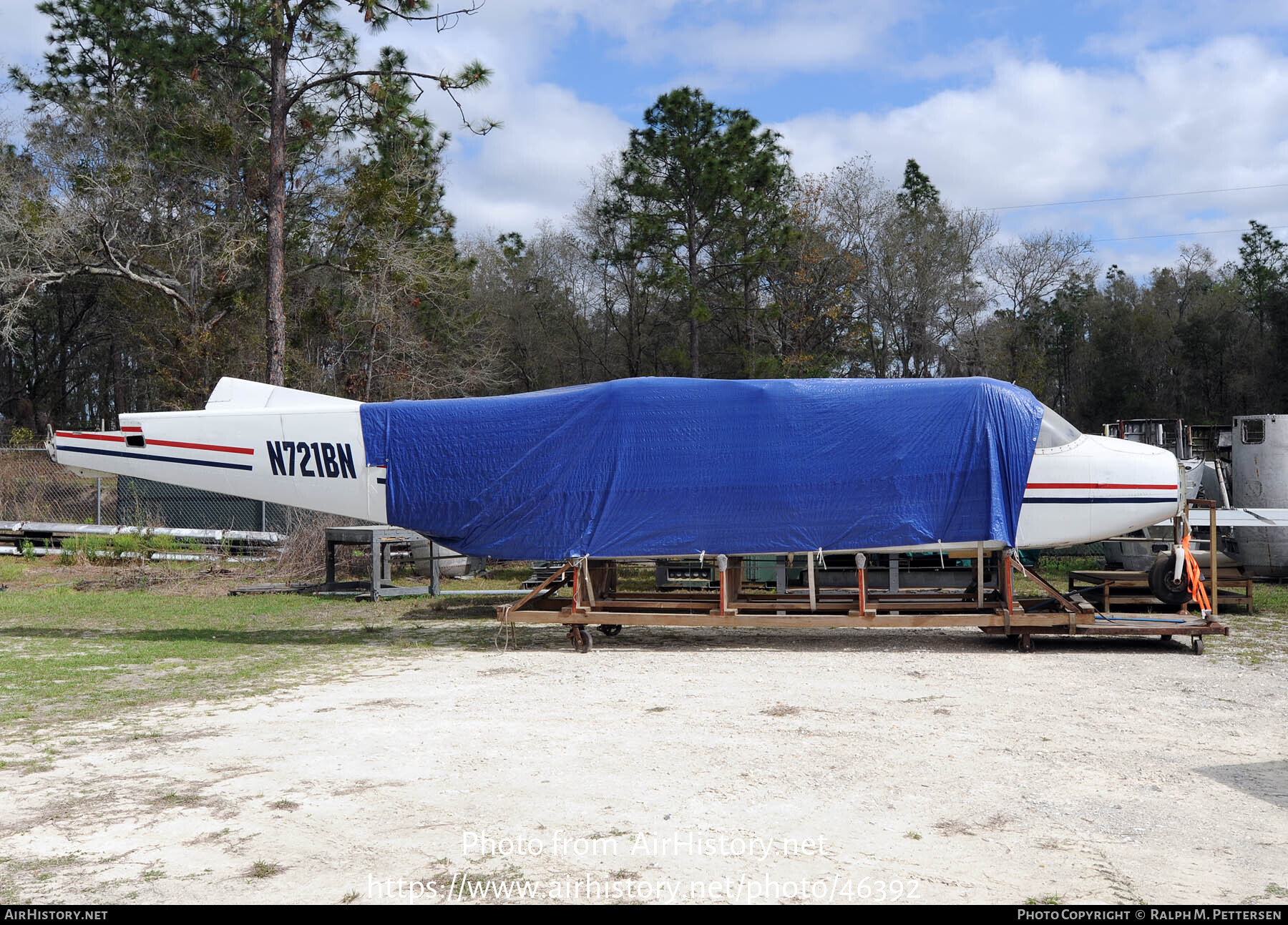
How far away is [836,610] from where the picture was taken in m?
10.8

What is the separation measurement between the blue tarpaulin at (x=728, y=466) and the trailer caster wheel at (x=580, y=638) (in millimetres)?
813

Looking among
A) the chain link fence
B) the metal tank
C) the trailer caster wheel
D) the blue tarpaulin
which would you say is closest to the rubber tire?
the blue tarpaulin

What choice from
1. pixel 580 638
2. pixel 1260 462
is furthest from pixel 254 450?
pixel 1260 462

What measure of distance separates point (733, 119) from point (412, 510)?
20.8m

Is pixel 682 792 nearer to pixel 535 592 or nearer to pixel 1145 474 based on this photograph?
pixel 535 592

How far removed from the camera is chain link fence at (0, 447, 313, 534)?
2164cm

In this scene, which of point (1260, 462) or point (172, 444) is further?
point (1260, 462)

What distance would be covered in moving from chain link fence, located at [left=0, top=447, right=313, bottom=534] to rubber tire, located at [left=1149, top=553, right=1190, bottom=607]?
14.7m

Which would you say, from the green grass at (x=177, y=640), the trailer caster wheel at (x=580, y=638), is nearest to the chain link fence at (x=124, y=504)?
the green grass at (x=177, y=640)

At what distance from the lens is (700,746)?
647 cm

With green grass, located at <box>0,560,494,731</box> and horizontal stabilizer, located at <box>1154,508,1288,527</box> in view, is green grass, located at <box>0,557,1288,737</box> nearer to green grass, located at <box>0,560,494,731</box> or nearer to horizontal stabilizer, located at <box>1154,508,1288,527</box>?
green grass, located at <box>0,560,494,731</box>

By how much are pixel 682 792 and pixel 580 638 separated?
17.5ft
